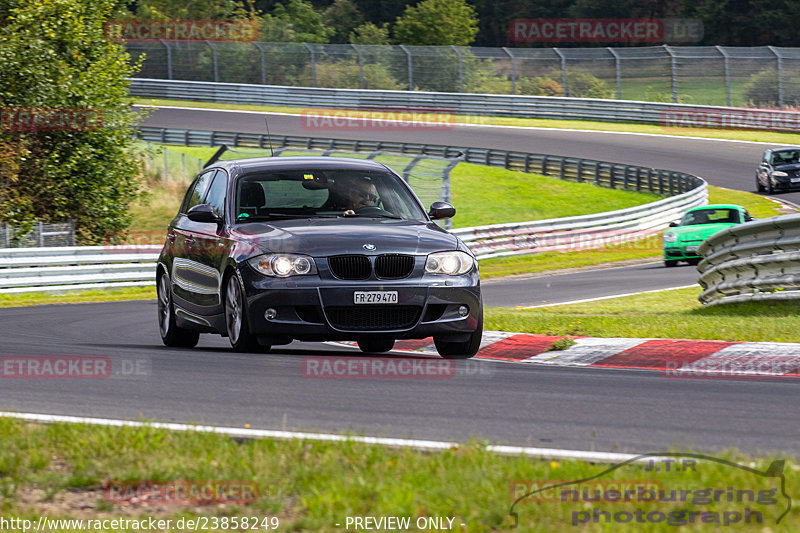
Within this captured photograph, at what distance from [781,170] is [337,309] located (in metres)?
30.7

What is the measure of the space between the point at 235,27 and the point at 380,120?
99.0ft

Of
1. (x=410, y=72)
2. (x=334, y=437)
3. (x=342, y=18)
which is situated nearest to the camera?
(x=334, y=437)

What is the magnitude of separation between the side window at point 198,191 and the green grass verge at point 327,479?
5.44m

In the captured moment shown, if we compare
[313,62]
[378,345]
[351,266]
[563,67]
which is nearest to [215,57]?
[313,62]

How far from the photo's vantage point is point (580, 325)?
37.2ft

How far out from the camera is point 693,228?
81.8ft

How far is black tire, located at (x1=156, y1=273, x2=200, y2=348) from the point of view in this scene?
36.9 feet

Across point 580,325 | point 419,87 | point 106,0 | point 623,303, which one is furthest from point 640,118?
point 580,325

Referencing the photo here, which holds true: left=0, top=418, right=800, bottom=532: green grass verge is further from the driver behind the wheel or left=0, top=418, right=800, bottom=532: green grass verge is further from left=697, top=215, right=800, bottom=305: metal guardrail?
left=697, top=215, right=800, bottom=305: metal guardrail

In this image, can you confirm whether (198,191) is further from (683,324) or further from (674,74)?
(674,74)

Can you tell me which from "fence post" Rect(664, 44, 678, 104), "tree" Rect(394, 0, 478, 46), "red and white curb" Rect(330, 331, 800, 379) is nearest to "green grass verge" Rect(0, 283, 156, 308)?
"red and white curb" Rect(330, 331, 800, 379)

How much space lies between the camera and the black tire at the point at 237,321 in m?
9.24

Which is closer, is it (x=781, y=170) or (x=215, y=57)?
(x=781, y=170)

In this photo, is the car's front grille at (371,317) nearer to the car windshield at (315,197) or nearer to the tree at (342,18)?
the car windshield at (315,197)
